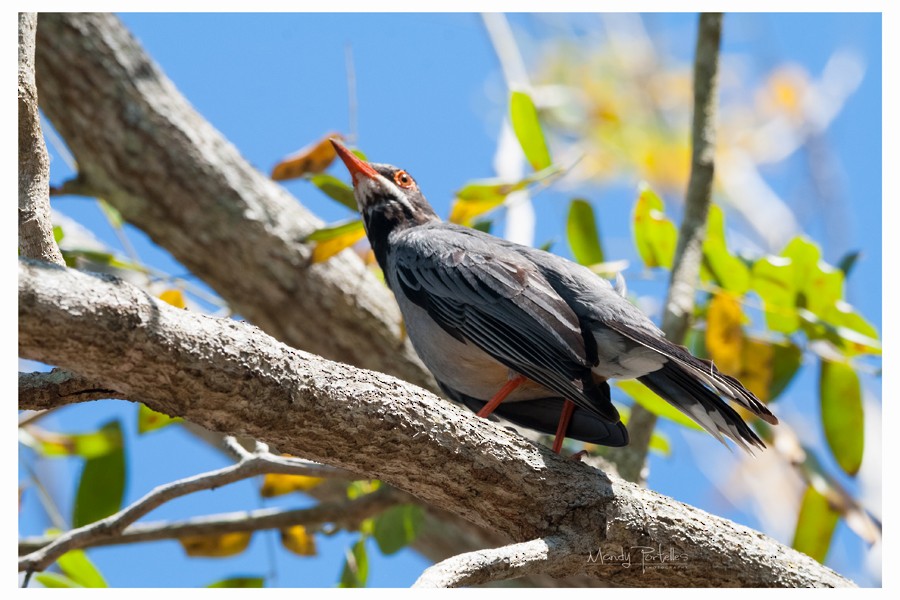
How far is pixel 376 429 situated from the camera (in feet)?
11.5

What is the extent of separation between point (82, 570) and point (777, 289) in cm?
446

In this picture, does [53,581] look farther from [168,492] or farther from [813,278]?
[813,278]

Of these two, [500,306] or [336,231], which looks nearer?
[500,306]

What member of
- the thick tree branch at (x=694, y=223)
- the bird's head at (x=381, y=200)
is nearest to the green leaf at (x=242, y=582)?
the bird's head at (x=381, y=200)

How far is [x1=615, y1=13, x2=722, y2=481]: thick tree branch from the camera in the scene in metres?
6.01

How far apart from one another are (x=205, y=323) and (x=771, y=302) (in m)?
4.01

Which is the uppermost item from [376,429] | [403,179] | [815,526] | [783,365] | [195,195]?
[403,179]

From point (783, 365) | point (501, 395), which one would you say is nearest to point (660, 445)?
point (783, 365)

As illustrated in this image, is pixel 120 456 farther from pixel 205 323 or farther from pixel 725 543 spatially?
pixel 725 543

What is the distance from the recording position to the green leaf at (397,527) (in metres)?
5.87

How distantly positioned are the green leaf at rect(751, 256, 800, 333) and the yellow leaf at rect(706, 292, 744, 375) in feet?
0.60

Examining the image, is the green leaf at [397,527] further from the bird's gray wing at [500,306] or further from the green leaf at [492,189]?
the green leaf at [492,189]
